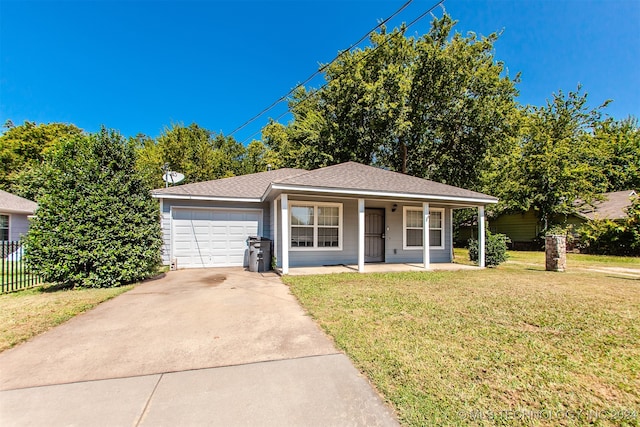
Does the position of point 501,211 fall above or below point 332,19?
below

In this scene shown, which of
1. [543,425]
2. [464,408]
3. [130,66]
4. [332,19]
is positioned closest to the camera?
[543,425]

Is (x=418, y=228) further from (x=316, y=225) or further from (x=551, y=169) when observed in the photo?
(x=551, y=169)

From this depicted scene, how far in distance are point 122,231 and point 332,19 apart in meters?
12.4

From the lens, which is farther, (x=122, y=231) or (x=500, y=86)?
(x=500, y=86)

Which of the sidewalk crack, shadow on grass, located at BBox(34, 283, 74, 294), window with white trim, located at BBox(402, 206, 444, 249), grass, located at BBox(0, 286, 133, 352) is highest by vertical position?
window with white trim, located at BBox(402, 206, 444, 249)

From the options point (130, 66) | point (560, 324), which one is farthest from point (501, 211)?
point (130, 66)

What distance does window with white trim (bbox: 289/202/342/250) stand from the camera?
9.64m

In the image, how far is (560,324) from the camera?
13.5ft

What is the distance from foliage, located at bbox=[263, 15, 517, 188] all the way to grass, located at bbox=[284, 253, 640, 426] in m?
12.3

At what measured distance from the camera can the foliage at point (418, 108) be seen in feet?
52.7

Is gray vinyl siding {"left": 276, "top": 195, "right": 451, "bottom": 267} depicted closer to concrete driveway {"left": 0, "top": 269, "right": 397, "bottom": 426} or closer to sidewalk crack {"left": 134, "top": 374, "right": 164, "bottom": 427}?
concrete driveway {"left": 0, "top": 269, "right": 397, "bottom": 426}

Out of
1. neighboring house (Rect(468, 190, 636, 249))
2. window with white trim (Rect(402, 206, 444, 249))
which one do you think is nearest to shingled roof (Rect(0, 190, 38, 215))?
window with white trim (Rect(402, 206, 444, 249))

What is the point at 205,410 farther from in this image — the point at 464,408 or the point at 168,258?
the point at 168,258

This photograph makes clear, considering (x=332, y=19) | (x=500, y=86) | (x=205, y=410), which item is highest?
(x=332, y=19)
